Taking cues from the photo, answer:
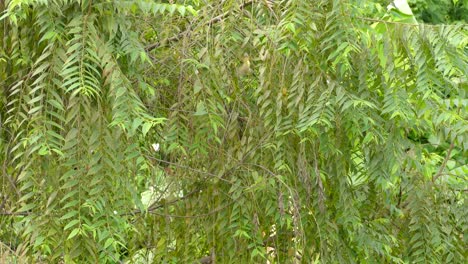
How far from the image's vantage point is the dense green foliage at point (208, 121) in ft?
10.0

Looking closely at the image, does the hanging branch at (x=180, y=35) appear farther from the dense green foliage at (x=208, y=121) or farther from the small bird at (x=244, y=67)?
the small bird at (x=244, y=67)

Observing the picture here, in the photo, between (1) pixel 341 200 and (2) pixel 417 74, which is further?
(1) pixel 341 200

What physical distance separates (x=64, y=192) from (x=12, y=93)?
1.20 feet

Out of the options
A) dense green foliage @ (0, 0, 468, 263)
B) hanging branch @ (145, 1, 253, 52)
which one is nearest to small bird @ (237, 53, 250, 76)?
dense green foliage @ (0, 0, 468, 263)

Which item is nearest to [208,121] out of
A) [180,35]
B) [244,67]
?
[244,67]

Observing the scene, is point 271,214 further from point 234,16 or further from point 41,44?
point 41,44

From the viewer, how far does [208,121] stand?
3346 millimetres

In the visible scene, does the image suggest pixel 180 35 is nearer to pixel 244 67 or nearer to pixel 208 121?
pixel 244 67

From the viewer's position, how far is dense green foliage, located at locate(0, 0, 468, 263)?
3.05 metres

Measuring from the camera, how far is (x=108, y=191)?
3.05 m

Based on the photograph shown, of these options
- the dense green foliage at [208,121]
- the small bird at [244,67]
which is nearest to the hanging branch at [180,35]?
the dense green foliage at [208,121]

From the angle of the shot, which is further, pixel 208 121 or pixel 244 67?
pixel 244 67

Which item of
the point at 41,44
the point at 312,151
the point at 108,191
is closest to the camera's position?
the point at 108,191

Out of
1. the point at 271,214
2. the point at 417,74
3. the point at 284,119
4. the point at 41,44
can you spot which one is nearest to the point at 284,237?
the point at 271,214
